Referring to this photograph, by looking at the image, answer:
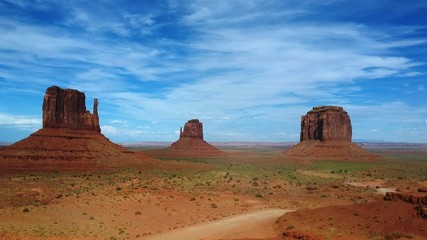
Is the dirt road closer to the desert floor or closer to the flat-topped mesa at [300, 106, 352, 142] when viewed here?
the desert floor

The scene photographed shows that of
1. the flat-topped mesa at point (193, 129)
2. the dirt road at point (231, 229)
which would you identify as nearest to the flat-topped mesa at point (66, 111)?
the dirt road at point (231, 229)

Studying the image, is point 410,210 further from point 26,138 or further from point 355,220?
point 26,138

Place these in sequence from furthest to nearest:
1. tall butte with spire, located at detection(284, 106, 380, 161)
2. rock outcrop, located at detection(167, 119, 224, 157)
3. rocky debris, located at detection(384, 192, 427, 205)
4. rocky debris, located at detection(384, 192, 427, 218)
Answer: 1. rock outcrop, located at detection(167, 119, 224, 157)
2. tall butte with spire, located at detection(284, 106, 380, 161)
3. rocky debris, located at detection(384, 192, 427, 205)
4. rocky debris, located at detection(384, 192, 427, 218)

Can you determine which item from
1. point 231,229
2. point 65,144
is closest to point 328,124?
point 65,144

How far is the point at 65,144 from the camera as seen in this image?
7831 cm

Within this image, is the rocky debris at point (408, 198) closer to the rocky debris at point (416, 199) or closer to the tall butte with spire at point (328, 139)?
the rocky debris at point (416, 199)

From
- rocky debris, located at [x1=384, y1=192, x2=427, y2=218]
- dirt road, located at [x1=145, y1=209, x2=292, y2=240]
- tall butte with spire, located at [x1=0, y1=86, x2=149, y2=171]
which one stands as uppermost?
tall butte with spire, located at [x1=0, y1=86, x2=149, y2=171]

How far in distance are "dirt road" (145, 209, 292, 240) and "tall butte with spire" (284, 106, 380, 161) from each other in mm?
83971

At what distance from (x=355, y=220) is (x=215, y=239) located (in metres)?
8.62

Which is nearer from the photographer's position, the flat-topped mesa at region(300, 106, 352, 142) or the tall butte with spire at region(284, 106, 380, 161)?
the tall butte with spire at region(284, 106, 380, 161)

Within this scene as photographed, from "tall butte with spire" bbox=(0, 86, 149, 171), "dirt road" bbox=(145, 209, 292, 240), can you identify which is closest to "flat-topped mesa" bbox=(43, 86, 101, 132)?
"tall butte with spire" bbox=(0, 86, 149, 171)

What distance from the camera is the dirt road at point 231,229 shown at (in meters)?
23.5

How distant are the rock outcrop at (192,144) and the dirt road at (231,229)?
403 feet

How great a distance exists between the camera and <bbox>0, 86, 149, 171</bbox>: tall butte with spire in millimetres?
70875
